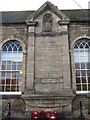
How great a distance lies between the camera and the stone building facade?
8.30 m

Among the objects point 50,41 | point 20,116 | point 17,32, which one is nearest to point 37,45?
point 50,41

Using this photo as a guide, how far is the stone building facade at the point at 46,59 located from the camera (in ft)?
27.2

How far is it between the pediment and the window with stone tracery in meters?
0.43

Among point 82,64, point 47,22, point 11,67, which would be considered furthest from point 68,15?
point 11,67

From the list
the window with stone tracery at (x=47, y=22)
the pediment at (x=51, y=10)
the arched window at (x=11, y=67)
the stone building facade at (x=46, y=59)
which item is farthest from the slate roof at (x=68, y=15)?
the arched window at (x=11, y=67)

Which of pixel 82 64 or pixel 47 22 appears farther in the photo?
pixel 47 22

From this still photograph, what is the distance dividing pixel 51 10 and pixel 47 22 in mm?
1014

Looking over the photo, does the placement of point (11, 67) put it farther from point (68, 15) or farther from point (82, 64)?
point (68, 15)

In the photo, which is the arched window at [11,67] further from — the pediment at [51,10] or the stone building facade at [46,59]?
the pediment at [51,10]

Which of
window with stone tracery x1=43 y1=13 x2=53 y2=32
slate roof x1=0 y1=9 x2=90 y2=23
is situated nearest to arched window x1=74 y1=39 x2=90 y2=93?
slate roof x1=0 y1=9 x2=90 y2=23

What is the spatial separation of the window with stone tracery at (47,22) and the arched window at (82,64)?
6.95 feet

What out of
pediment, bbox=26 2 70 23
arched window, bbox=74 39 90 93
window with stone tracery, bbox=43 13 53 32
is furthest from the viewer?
pediment, bbox=26 2 70 23

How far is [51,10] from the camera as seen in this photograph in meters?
10.1

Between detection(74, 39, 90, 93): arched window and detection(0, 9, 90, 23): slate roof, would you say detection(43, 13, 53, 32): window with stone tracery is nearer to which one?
detection(0, 9, 90, 23): slate roof
